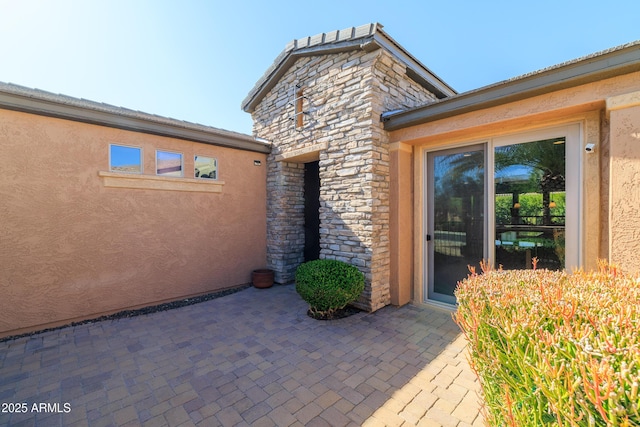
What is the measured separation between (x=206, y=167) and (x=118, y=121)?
1962 mm

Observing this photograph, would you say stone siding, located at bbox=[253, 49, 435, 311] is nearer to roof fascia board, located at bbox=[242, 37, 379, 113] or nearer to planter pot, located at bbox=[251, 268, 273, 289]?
roof fascia board, located at bbox=[242, 37, 379, 113]

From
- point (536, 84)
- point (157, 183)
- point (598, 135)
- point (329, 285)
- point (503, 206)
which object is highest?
point (536, 84)

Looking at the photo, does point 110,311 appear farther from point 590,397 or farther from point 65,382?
point 590,397

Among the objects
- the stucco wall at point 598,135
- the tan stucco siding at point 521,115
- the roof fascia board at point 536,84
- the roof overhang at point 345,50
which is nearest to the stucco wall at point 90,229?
the roof overhang at point 345,50

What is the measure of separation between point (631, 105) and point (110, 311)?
30.0 ft

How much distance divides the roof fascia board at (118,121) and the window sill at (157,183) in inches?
39.1

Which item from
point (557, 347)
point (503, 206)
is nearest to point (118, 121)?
point (557, 347)

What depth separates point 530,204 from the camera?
4.58 m

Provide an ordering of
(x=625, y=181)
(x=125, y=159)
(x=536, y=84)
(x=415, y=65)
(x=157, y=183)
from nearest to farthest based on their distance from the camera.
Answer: (x=625, y=181) → (x=536, y=84) → (x=125, y=159) → (x=157, y=183) → (x=415, y=65)

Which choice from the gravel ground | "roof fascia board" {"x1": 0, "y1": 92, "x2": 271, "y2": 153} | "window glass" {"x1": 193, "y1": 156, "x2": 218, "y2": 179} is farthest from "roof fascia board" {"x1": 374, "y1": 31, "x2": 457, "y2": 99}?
the gravel ground

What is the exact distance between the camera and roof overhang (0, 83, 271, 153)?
4.43 meters

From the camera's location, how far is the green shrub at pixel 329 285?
492 cm

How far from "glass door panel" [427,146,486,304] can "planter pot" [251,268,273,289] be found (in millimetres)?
4159

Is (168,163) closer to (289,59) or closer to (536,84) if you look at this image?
(289,59)
